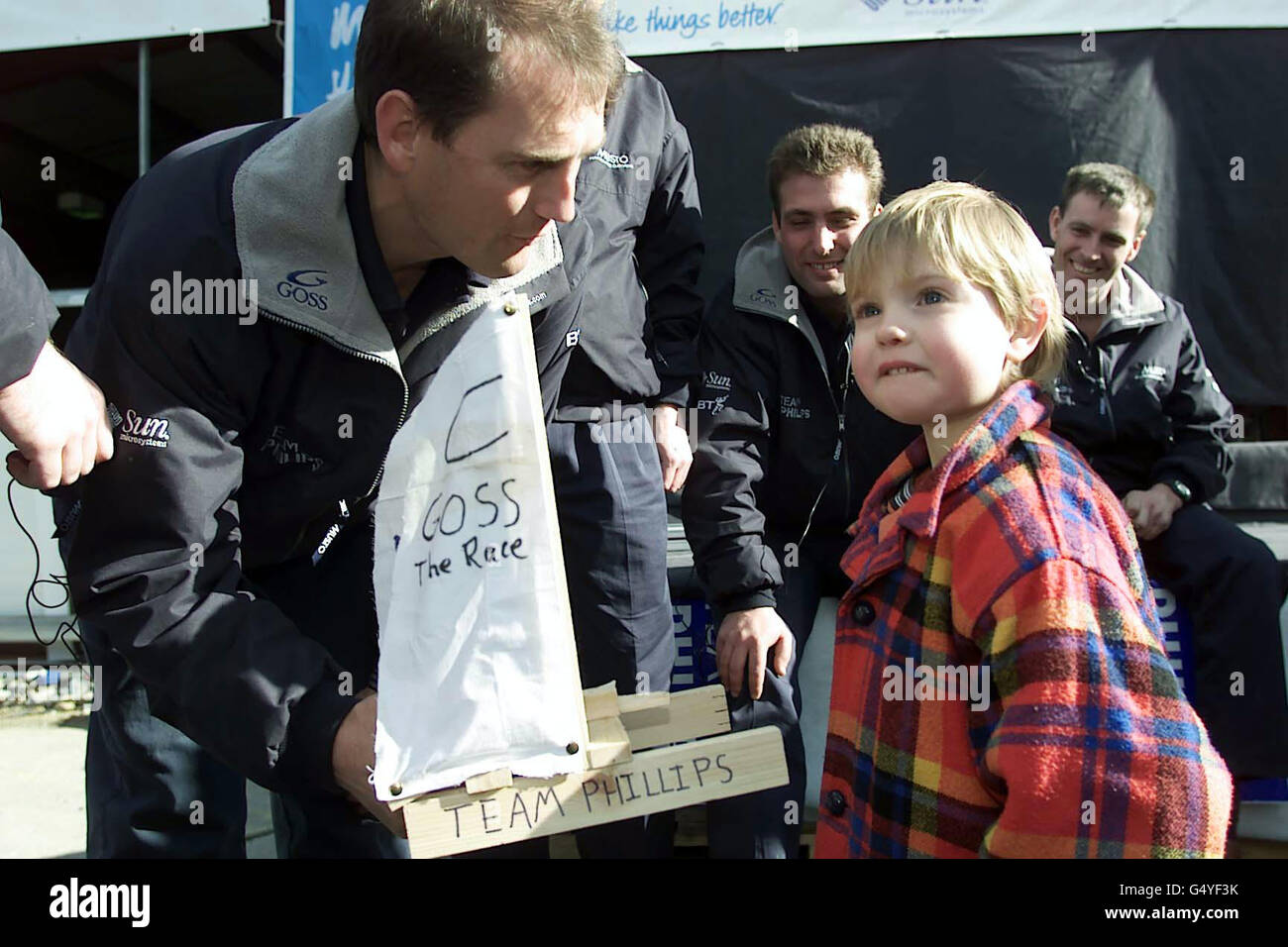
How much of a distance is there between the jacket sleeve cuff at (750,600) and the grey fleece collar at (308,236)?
1098 mm

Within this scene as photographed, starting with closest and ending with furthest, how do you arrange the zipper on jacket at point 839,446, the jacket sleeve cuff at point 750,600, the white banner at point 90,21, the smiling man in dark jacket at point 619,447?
the smiling man in dark jacket at point 619,447 < the jacket sleeve cuff at point 750,600 < the zipper on jacket at point 839,446 < the white banner at point 90,21

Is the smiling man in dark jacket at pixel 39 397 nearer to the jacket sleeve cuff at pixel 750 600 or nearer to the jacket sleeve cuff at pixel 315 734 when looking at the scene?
the jacket sleeve cuff at pixel 315 734


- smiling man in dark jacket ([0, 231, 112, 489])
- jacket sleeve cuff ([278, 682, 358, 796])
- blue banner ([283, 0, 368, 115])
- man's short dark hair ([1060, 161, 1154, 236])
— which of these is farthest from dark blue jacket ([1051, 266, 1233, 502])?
blue banner ([283, 0, 368, 115])

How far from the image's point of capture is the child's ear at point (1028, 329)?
152 cm

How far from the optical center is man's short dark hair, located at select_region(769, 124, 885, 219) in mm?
2732

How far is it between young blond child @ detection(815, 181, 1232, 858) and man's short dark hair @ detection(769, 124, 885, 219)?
1156mm

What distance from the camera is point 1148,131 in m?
4.49

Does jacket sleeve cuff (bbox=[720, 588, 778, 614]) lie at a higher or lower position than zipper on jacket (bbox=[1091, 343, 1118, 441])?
lower

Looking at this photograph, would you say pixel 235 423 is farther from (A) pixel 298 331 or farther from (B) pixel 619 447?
(B) pixel 619 447

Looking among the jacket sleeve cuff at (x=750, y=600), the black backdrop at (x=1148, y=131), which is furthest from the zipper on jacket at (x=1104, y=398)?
the black backdrop at (x=1148, y=131)

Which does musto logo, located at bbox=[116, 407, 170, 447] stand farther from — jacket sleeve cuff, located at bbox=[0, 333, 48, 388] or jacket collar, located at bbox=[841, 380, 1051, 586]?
jacket collar, located at bbox=[841, 380, 1051, 586]

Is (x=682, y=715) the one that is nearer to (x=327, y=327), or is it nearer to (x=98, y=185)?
(x=327, y=327)
